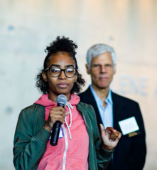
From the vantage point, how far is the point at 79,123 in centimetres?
151

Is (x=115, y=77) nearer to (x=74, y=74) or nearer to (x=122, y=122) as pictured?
(x=122, y=122)

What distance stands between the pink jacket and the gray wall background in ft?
7.20

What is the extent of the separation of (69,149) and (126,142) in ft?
3.25

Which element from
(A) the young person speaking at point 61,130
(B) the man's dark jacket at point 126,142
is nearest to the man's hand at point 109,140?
(A) the young person speaking at point 61,130

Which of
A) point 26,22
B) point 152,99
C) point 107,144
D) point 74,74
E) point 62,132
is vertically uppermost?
point 26,22

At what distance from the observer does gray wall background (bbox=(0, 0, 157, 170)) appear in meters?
3.63

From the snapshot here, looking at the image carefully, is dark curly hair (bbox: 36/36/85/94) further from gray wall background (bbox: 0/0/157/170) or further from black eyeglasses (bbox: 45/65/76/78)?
gray wall background (bbox: 0/0/157/170)

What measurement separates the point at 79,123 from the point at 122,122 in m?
0.89

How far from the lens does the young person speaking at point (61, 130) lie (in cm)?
132

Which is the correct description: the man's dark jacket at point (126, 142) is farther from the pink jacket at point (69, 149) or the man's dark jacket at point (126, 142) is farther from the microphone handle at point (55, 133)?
the microphone handle at point (55, 133)

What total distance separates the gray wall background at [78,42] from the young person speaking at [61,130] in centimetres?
204

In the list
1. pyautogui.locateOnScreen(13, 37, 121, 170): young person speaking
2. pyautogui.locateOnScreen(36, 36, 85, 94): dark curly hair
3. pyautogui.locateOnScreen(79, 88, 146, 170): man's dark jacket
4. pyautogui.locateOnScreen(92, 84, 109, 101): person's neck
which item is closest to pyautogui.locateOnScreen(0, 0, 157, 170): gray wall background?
pyautogui.locateOnScreen(92, 84, 109, 101): person's neck

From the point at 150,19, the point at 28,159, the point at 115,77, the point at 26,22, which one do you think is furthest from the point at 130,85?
the point at 28,159

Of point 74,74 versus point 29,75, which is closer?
point 74,74
